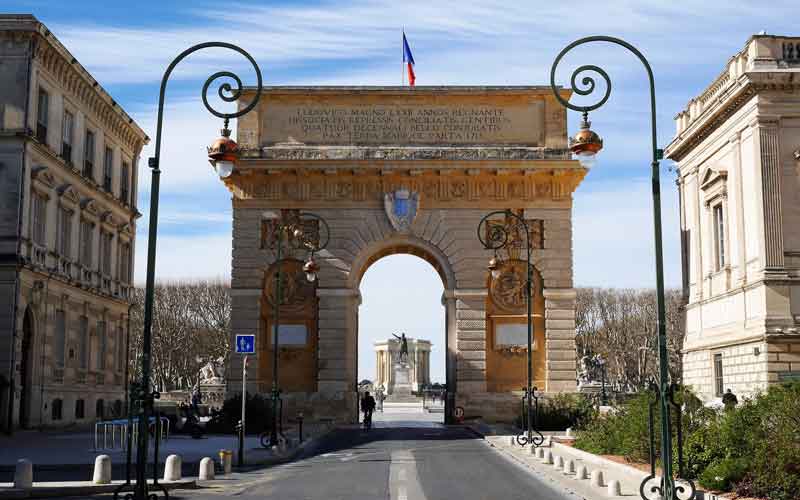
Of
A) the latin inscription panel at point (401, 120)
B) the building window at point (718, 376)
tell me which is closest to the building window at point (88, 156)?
the latin inscription panel at point (401, 120)

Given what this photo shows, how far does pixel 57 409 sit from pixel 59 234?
22.6 feet

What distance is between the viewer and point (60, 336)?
3922 cm

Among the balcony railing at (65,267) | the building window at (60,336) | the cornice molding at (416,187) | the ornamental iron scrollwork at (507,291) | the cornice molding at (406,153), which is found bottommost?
the building window at (60,336)

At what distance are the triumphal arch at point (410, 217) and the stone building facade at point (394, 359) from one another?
2195 inches

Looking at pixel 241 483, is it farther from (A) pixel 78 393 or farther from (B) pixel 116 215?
(B) pixel 116 215

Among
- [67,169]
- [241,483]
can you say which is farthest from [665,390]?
[67,169]

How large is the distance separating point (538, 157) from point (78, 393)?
2158 cm

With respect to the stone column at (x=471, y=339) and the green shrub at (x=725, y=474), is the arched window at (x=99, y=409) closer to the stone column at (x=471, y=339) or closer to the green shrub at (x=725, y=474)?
the stone column at (x=471, y=339)

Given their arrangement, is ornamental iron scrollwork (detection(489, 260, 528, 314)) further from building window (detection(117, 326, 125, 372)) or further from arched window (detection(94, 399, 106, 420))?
building window (detection(117, 326, 125, 372))

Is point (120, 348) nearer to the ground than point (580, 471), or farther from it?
farther from it

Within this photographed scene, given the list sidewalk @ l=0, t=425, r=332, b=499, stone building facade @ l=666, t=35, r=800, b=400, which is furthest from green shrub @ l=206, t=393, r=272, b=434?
stone building facade @ l=666, t=35, r=800, b=400

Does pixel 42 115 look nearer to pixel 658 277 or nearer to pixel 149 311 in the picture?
pixel 149 311

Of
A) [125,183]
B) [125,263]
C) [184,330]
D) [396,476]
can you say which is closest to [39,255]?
[125,183]

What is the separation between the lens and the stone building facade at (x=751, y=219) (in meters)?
32.9
